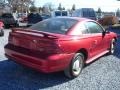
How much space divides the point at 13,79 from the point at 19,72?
0.54m

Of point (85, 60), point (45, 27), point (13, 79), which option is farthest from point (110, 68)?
point (13, 79)

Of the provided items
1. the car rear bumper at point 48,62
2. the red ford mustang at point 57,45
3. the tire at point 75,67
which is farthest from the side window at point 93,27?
the car rear bumper at point 48,62

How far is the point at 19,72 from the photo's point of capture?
6.38 metres

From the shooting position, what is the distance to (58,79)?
6012 mm

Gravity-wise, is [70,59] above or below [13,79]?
above

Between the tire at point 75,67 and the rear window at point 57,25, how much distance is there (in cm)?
70

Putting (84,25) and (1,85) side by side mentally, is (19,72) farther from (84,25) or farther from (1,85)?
(84,25)

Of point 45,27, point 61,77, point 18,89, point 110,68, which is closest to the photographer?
point 18,89

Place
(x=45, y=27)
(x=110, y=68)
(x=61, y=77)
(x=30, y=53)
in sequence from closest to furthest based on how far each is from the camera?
1. (x=30, y=53)
2. (x=61, y=77)
3. (x=45, y=27)
4. (x=110, y=68)

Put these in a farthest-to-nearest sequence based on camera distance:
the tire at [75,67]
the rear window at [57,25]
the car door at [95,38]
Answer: the car door at [95,38]
the rear window at [57,25]
the tire at [75,67]

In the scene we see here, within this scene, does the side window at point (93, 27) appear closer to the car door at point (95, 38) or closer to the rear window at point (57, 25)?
the car door at point (95, 38)

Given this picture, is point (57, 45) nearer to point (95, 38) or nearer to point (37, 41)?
point (37, 41)

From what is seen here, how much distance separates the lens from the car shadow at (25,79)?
5.43 metres

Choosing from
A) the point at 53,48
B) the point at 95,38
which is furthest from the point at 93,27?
the point at 53,48
